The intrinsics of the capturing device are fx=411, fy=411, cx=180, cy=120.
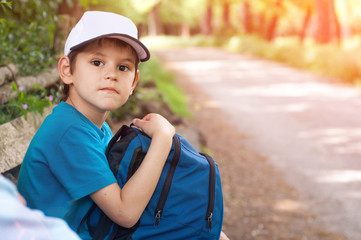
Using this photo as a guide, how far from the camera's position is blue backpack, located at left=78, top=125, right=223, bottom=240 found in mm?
1735

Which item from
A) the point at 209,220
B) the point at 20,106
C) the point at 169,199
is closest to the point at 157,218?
the point at 169,199

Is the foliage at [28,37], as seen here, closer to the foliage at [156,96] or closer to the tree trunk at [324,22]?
the foliage at [156,96]

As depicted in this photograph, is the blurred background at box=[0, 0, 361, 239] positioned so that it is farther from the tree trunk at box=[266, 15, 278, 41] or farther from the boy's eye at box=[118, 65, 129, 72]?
the boy's eye at box=[118, 65, 129, 72]

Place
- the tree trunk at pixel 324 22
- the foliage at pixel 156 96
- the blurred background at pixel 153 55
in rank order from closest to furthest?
the blurred background at pixel 153 55 < the foliage at pixel 156 96 < the tree trunk at pixel 324 22

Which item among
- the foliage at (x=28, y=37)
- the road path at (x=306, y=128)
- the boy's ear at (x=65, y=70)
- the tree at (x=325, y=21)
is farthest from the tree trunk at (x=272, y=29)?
the boy's ear at (x=65, y=70)

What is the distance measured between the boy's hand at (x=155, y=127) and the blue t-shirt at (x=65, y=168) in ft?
0.74

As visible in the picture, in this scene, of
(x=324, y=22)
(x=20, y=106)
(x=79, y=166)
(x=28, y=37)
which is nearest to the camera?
(x=79, y=166)

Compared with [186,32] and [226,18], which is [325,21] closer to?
[226,18]

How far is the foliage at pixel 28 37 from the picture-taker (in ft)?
12.0

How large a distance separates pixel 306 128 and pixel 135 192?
6570 mm

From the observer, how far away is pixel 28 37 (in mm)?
4359

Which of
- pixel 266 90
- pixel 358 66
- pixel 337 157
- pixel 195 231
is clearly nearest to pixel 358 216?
pixel 337 157

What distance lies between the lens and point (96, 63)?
70.8 inches

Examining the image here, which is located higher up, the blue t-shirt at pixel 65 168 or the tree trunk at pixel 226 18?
the blue t-shirt at pixel 65 168
